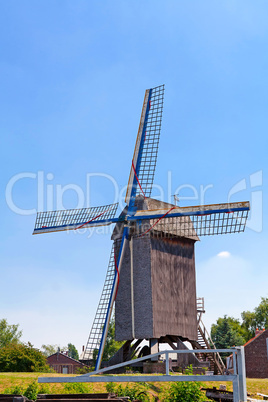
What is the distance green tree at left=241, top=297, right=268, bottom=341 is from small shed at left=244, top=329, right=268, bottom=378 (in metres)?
32.9

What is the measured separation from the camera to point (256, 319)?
6550 cm

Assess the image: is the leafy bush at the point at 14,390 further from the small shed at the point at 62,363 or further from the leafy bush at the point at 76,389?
the small shed at the point at 62,363

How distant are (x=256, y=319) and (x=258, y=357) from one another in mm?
34686

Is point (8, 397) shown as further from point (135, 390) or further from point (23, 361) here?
point (23, 361)

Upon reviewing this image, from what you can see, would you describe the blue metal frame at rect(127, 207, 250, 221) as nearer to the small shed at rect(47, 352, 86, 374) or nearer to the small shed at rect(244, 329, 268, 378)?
the small shed at rect(244, 329, 268, 378)

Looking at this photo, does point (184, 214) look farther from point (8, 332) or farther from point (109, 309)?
point (8, 332)

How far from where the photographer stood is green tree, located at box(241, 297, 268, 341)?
64562mm

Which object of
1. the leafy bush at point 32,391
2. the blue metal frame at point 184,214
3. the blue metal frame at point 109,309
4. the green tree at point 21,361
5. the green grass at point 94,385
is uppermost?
the blue metal frame at point 184,214

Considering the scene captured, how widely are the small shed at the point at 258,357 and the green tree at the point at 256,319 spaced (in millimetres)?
32856

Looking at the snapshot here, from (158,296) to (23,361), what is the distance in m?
11.5

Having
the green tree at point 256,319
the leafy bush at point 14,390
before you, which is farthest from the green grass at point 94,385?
the green tree at point 256,319

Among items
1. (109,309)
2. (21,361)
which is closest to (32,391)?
(109,309)

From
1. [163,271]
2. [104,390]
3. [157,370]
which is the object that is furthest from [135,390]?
[163,271]

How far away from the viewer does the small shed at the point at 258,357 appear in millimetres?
31797
